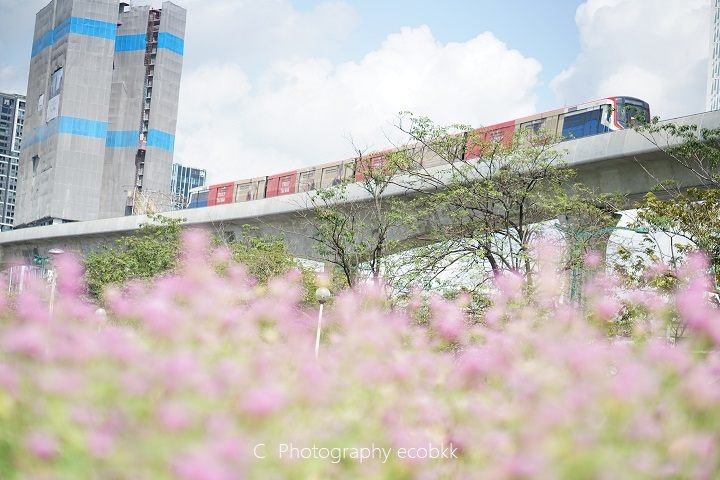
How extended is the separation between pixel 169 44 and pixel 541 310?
73814mm

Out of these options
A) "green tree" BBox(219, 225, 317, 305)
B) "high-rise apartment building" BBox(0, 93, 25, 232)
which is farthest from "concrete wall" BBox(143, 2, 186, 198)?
"high-rise apartment building" BBox(0, 93, 25, 232)

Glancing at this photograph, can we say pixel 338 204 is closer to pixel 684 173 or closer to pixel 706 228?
pixel 684 173

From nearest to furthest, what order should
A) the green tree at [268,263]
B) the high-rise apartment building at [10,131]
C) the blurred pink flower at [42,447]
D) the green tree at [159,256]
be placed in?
the blurred pink flower at [42,447]
the green tree at [268,263]
the green tree at [159,256]
the high-rise apartment building at [10,131]

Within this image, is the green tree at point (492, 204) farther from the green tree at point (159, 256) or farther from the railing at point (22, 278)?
the railing at point (22, 278)

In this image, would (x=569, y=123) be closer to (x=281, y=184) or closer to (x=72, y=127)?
(x=281, y=184)

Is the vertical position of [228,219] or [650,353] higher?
[228,219]

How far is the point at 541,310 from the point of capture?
5.75 m

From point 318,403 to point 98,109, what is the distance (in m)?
72.8

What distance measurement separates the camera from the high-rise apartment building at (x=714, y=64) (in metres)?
95.8

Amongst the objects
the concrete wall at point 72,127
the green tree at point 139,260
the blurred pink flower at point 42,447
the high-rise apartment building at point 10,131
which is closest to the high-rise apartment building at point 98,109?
the concrete wall at point 72,127

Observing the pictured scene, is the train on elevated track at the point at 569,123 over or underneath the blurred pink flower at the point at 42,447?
over

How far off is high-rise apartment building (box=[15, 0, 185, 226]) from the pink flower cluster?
67901 millimetres

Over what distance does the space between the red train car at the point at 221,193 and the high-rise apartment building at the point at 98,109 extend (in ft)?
103

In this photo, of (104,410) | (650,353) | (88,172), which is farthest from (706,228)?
(88,172)
